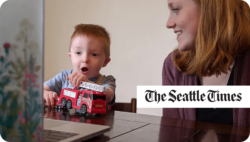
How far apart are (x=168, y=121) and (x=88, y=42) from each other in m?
0.75

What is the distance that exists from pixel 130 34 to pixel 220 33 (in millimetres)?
1429

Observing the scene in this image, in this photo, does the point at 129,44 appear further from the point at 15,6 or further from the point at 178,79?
the point at 15,6

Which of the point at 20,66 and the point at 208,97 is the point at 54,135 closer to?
the point at 20,66

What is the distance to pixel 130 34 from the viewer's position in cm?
241

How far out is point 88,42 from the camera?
4.40 feet

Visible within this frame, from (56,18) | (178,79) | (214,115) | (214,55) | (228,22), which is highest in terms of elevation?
(56,18)

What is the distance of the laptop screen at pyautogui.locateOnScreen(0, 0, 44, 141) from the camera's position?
0.87 feet

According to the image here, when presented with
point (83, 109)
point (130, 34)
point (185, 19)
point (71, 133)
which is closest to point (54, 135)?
point (71, 133)

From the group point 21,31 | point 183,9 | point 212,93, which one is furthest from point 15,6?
point 212,93

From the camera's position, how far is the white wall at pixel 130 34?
2.29m

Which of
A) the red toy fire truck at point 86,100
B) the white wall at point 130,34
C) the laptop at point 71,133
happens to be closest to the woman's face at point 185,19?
the red toy fire truck at point 86,100

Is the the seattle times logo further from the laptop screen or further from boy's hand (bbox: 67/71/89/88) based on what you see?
the laptop screen

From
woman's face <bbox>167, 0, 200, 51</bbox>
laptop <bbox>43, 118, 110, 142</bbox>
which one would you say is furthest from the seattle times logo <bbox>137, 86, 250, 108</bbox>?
laptop <bbox>43, 118, 110, 142</bbox>

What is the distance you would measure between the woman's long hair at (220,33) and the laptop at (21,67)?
837 millimetres
